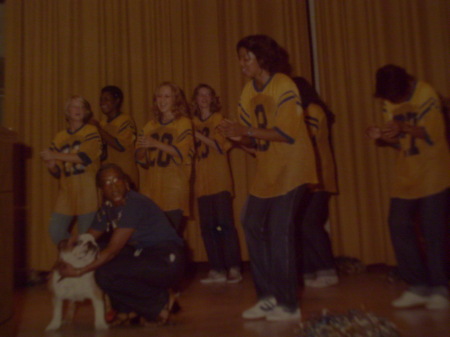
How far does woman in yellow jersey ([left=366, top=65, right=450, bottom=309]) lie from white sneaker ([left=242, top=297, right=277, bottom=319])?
734mm

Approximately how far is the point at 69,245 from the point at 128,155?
5.24 ft

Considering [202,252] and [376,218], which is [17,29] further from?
[376,218]

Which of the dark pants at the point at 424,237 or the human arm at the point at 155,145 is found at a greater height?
the human arm at the point at 155,145

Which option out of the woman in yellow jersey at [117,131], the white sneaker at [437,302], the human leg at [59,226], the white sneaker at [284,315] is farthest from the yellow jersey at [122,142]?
the white sneaker at [437,302]

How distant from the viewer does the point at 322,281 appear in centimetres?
328

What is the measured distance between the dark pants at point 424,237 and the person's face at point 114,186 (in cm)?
149

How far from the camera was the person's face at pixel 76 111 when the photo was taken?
343 centimetres

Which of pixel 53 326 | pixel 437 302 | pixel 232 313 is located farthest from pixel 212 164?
pixel 437 302

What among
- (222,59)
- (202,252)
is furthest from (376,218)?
(222,59)

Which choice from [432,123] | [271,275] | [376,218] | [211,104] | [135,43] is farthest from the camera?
[135,43]

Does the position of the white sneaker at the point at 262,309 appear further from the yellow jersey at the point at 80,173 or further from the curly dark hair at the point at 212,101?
the curly dark hair at the point at 212,101

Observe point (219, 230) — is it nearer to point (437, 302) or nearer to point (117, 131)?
point (117, 131)

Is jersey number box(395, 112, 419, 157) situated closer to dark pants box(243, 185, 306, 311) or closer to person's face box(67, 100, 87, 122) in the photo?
dark pants box(243, 185, 306, 311)

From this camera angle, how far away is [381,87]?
263 centimetres
